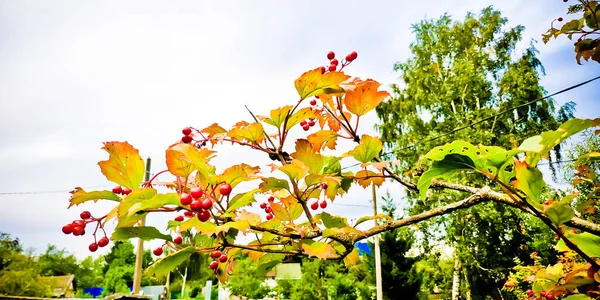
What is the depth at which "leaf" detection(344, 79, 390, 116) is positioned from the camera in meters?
0.99

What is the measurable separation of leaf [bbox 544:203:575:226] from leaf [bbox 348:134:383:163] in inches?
15.6

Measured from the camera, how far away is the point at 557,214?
29.7 inches

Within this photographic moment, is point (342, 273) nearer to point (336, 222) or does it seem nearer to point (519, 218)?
point (519, 218)

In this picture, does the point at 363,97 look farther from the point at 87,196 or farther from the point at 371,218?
the point at 87,196

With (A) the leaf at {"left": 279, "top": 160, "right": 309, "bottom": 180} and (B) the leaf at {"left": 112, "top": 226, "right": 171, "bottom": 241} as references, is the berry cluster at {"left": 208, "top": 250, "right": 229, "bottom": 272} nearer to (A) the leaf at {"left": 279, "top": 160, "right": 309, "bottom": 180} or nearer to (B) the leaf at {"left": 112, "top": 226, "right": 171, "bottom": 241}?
(B) the leaf at {"left": 112, "top": 226, "right": 171, "bottom": 241}

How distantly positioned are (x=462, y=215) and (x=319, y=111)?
13.7 metres

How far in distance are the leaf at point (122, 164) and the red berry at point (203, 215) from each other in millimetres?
191

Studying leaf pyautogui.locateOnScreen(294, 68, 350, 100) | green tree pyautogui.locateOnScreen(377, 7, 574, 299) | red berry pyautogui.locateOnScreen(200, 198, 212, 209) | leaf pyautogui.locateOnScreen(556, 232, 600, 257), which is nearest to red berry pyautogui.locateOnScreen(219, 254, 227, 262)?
red berry pyautogui.locateOnScreen(200, 198, 212, 209)

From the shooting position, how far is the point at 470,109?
47.9 ft

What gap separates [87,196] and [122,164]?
12cm

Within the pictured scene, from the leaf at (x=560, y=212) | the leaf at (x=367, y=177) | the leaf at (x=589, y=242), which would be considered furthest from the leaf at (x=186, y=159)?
the leaf at (x=589, y=242)

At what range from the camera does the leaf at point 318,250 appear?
0.77 m

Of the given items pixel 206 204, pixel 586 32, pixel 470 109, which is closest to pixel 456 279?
pixel 470 109

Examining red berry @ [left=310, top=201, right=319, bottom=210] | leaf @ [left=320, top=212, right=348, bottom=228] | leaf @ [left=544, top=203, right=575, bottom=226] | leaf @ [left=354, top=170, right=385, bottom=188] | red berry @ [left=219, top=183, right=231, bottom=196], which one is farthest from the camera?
red berry @ [left=310, top=201, right=319, bottom=210]
